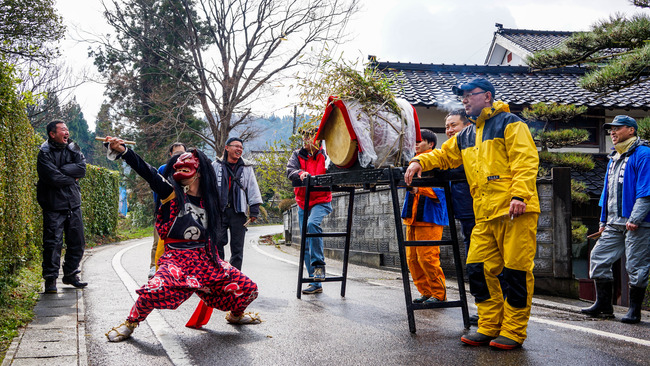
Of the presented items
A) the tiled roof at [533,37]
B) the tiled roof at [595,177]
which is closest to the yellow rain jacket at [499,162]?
the tiled roof at [595,177]

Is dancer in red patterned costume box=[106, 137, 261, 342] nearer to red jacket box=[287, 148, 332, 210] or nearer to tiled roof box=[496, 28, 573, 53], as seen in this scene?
red jacket box=[287, 148, 332, 210]

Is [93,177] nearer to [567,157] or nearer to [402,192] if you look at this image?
[402,192]

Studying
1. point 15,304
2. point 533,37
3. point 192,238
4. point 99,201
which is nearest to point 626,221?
point 192,238

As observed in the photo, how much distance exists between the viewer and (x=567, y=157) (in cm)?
1095

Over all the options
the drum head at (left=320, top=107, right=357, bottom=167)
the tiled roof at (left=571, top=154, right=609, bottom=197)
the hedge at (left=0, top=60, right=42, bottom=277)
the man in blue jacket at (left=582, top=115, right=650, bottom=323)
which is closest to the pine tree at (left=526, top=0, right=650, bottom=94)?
the man in blue jacket at (left=582, top=115, right=650, bottom=323)

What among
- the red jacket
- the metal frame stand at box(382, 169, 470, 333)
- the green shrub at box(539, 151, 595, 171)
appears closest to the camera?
the metal frame stand at box(382, 169, 470, 333)

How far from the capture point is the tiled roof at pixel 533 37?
25219 millimetres

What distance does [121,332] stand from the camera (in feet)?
14.8

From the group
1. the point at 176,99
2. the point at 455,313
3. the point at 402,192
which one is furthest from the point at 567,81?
the point at 176,99

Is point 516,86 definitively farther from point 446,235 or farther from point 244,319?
point 244,319

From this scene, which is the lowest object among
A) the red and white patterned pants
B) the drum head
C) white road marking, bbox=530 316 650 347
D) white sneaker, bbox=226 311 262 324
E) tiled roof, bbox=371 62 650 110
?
white road marking, bbox=530 316 650 347

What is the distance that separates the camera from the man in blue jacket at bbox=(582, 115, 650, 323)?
580 cm

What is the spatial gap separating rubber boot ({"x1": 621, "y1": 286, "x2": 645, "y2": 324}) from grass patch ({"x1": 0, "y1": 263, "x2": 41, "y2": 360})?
5.70 m

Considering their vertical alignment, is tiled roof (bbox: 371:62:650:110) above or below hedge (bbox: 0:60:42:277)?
above
